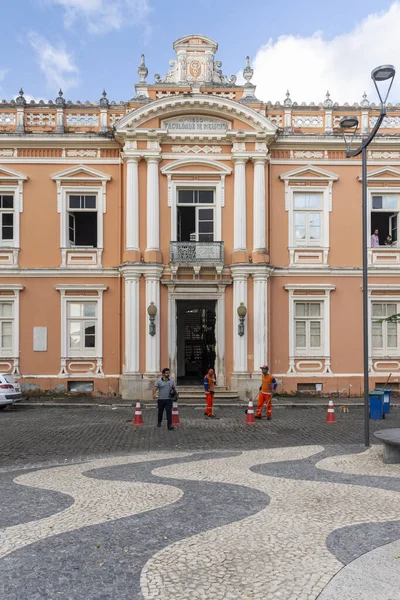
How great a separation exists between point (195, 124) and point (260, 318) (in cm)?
750

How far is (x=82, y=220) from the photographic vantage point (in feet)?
72.9

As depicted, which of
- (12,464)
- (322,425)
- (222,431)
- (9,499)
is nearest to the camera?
(9,499)

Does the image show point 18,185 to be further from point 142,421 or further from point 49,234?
point 142,421

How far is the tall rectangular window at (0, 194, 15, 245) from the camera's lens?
21734mm

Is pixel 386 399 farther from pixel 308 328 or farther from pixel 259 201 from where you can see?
pixel 259 201

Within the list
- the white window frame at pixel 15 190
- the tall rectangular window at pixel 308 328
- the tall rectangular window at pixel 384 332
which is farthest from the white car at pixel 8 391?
the tall rectangular window at pixel 384 332

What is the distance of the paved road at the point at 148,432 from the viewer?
11.7 metres

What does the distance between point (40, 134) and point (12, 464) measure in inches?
574

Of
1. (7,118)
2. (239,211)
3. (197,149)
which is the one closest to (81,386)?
(239,211)

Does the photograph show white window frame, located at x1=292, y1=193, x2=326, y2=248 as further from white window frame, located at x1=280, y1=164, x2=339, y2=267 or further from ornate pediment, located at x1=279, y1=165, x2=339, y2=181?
ornate pediment, located at x1=279, y1=165, x2=339, y2=181

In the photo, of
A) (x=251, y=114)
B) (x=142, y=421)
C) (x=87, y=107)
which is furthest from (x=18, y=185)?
(x=142, y=421)

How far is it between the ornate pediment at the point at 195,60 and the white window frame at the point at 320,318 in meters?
8.11

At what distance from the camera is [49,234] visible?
2164 cm

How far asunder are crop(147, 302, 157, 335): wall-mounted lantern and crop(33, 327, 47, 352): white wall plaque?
4072mm
